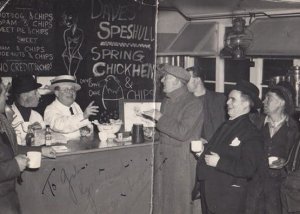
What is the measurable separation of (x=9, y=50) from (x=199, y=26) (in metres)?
2.93

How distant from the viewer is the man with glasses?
14.3 ft

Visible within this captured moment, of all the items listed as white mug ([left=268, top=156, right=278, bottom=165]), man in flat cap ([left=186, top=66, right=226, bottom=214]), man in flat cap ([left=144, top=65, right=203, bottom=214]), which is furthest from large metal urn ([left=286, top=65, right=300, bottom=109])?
man in flat cap ([left=144, top=65, right=203, bottom=214])

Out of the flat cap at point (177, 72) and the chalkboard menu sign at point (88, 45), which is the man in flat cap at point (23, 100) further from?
the flat cap at point (177, 72)

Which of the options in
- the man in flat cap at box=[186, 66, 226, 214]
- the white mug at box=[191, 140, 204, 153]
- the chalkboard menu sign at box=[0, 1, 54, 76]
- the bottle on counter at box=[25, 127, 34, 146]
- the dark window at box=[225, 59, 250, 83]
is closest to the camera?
the white mug at box=[191, 140, 204, 153]

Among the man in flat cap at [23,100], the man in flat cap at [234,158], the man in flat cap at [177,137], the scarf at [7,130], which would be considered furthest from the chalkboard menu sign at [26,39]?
the man in flat cap at [234,158]

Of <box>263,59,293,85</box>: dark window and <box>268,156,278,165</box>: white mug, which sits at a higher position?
<box>263,59,293,85</box>: dark window

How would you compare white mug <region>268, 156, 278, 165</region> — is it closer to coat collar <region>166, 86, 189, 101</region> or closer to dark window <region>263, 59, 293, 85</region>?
coat collar <region>166, 86, 189, 101</region>

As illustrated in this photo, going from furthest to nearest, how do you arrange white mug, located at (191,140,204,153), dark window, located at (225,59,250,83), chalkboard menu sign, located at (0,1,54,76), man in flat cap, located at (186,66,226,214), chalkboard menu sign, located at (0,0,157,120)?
dark window, located at (225,59,250,83), chalkboard menu sign, located at (0,0,157,120), chalkboard menu sign, located at (0,1,54,76), man in flat cap, located at (186,66,226,214), white mug, located at (191,140,204,153)

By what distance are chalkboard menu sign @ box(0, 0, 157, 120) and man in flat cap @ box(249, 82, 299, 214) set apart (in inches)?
108

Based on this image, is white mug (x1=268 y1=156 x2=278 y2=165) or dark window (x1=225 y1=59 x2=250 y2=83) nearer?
white mug (x1=268 y1=156 x2=278 y2=165)

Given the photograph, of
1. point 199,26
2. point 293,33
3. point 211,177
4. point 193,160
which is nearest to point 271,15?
point 293,33

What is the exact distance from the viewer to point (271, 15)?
5.52 m

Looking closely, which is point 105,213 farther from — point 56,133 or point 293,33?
point 293,33

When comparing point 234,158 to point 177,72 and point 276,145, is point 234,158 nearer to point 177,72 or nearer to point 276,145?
point 276,145
